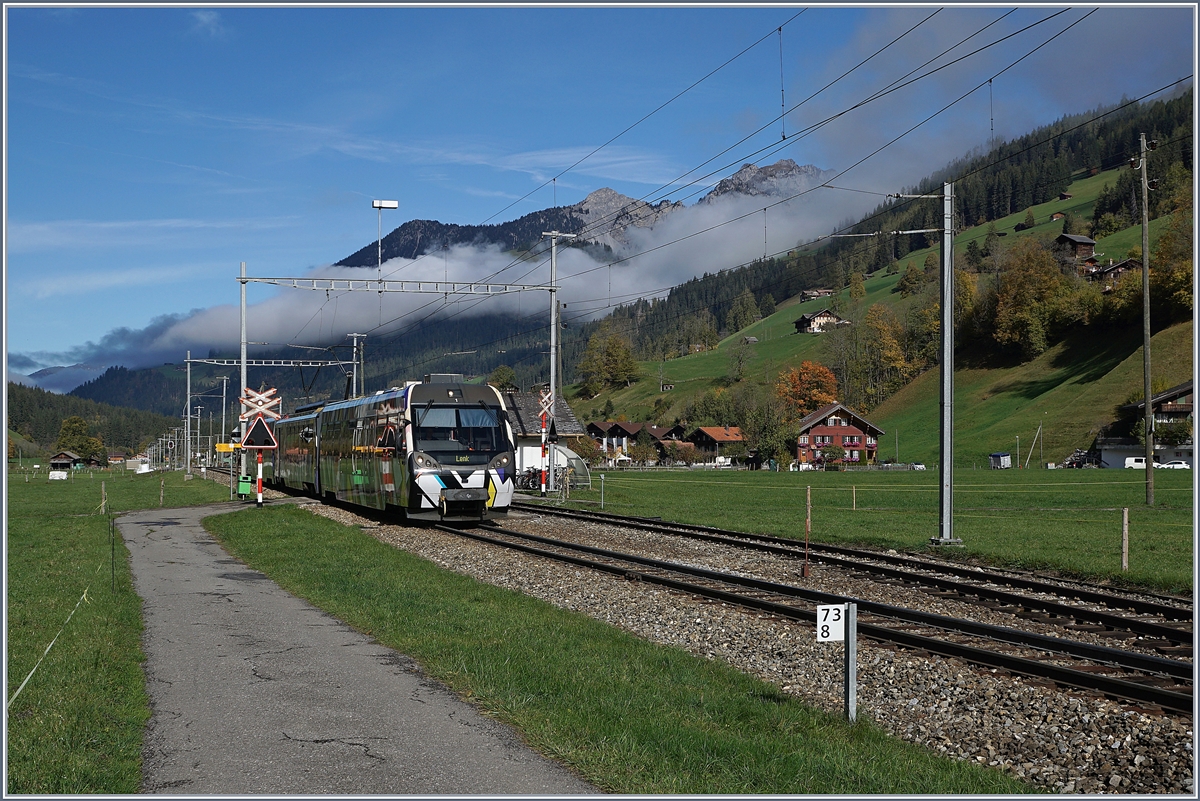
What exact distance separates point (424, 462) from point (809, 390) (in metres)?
131

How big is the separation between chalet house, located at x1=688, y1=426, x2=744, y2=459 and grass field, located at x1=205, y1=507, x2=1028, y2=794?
13505cm

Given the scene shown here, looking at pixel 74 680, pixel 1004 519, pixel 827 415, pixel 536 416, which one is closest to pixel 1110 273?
pixel 827 415

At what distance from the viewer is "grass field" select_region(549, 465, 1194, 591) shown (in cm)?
2111

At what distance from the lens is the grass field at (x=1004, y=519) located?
2111cm

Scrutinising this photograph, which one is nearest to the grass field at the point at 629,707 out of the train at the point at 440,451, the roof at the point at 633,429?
the train at the point at 440,451

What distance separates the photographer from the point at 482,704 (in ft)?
28.2

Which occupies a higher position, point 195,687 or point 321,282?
point 321,282

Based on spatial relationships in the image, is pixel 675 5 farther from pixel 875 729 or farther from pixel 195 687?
pixel 195 687

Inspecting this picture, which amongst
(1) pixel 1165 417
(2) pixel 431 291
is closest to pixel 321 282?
(2) pixel 431 291

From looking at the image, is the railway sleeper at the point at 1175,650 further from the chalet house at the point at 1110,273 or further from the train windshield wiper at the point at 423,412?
the chalet house at the point at 1110,273

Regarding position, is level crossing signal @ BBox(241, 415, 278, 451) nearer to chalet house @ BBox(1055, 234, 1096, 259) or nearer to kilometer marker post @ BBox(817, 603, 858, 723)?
kilometer marker post @ BBox(817, 603, 858, 723)

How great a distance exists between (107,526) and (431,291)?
44.7 ft

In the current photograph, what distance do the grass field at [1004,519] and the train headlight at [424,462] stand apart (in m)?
9.01

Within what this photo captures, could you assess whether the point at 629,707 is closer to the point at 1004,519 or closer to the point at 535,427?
the point at 1004,519
